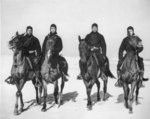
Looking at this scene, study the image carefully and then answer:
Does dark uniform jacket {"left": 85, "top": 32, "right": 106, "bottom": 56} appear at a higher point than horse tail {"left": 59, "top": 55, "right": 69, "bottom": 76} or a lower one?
higher

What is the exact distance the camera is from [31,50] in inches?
211

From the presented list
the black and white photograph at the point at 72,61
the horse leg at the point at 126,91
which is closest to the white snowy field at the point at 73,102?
the black and white photograph at the point at 72,61

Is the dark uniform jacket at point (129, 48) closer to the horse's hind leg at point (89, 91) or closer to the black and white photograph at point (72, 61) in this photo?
the black and white photograph at point (72, 61)

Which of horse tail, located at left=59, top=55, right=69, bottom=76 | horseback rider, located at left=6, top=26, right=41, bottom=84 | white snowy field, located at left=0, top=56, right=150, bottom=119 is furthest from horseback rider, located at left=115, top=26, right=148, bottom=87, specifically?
horseback rider, located at left=6, top=26, right=41, bottom=84

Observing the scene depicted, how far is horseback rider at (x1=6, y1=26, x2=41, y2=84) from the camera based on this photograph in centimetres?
528

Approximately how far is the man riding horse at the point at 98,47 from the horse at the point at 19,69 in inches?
35.2

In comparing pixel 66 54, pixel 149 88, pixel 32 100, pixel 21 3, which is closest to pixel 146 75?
pixel 149 88

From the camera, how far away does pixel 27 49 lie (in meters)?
5.31

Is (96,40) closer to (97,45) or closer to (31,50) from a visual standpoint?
(97,45)

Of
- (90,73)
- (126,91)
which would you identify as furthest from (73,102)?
(126,91)

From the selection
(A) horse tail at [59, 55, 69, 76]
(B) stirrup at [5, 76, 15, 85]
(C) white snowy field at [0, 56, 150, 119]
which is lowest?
(C) white snowy field at [0, 56, 150, 119]

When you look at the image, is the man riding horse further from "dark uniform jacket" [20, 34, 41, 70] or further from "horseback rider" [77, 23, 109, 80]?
"dark uniform jacket" [20, 34, 41, 70]

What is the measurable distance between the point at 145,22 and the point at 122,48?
2.40 ft

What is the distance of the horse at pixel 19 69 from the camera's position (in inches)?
204
